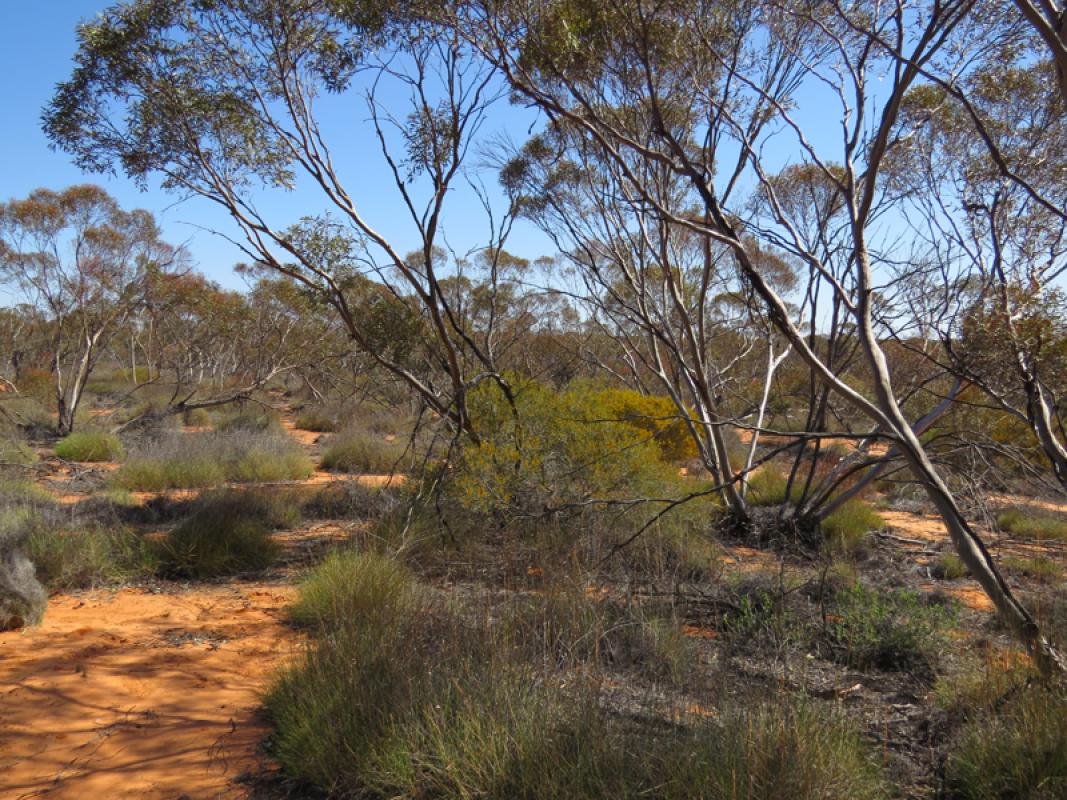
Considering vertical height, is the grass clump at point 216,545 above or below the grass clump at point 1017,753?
above

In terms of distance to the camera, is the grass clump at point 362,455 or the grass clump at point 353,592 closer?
the grass clump at point 353,592

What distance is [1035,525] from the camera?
10062mm

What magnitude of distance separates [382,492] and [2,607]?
447 cm

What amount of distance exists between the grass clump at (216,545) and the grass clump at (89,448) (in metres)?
6.68

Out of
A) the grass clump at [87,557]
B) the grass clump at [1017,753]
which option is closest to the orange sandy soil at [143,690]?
the grass clump at [87,557]

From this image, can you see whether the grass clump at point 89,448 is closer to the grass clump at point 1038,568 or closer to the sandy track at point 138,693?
the sandy track at point 138,693

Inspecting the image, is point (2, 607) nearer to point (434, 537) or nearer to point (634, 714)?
point (434, 537)

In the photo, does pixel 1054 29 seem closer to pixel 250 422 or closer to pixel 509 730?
pixel 509 730

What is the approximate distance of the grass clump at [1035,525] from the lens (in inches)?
395

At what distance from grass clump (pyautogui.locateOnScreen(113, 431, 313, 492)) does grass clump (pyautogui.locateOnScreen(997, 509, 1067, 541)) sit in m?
10.7

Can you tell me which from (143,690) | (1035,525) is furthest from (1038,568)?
(143,690)

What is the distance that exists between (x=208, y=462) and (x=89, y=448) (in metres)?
3.30

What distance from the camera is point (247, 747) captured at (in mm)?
3693

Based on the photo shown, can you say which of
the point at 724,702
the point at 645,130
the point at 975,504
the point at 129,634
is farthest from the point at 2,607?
the point at 645,130
